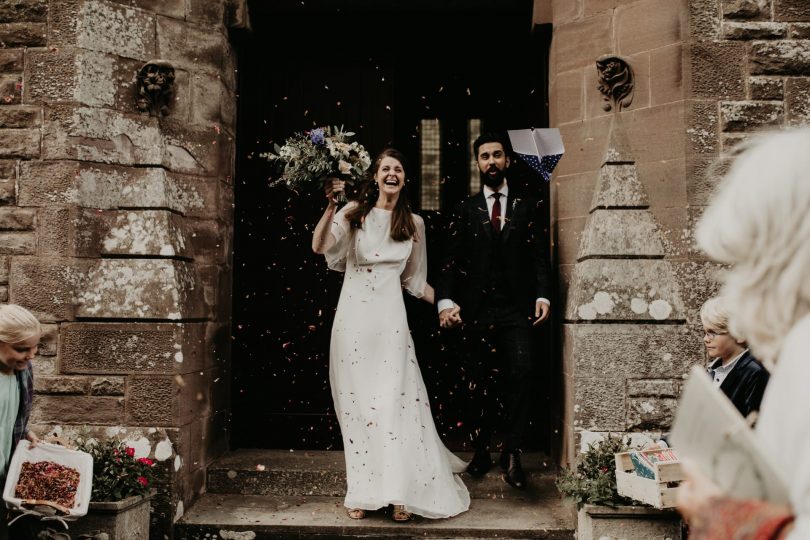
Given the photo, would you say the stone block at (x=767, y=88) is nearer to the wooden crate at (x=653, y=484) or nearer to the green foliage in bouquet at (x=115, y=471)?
the wooden crate at (x=653, y=484)

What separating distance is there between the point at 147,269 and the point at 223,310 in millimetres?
942

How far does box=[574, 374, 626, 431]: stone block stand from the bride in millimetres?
957

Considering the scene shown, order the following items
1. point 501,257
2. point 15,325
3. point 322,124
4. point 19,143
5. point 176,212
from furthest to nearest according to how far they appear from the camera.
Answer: point 322,124, point 501,257, point 176,212, point 19,143, point 15,325

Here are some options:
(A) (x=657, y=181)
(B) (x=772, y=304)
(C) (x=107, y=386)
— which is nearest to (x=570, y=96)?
(A) (x=657, y=181)

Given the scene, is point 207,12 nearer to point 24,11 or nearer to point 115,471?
point 24,11

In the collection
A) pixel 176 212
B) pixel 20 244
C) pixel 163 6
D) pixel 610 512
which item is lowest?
pixel 610 512

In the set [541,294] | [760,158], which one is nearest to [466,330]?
[541,294]

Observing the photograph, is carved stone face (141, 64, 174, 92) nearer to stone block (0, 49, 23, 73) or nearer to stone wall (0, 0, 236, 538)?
stone wall (0, 0, 236, 538)

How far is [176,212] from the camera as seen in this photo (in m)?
4.93

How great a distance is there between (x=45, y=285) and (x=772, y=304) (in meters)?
4.48

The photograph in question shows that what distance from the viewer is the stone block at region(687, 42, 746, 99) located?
4.70 metres

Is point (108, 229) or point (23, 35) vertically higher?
point (23, 35)

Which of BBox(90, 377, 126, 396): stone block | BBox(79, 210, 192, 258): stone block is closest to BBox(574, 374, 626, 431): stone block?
BBox(79, 210, 192, 258): stone block

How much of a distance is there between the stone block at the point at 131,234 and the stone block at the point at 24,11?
1391 millimetres
